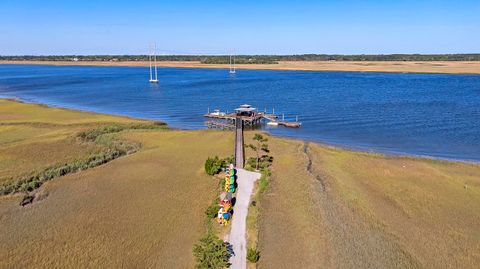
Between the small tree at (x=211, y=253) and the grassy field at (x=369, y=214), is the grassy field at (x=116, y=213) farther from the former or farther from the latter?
the grassy field at (x=369, y=214)

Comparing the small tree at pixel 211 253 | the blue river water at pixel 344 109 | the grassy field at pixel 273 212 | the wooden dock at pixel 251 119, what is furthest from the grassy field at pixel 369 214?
the wooden dock at pixel 251 119

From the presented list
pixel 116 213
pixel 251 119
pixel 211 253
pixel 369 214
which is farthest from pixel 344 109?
pixel 211 253

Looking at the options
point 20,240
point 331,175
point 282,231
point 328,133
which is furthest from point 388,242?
point 328,133

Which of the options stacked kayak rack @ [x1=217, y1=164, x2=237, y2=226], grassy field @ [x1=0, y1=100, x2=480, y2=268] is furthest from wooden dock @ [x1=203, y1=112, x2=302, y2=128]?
stacked kayak rack @ [x1=217, y1=164, x2=237, y2=226]

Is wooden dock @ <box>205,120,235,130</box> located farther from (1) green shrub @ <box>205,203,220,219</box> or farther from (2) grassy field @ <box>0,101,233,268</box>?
(1) green shrub @ <box>205,203,220,219</box>

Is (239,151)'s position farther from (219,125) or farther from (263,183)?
(219,125)

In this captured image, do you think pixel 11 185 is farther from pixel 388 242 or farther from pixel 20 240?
pixel 388 242
